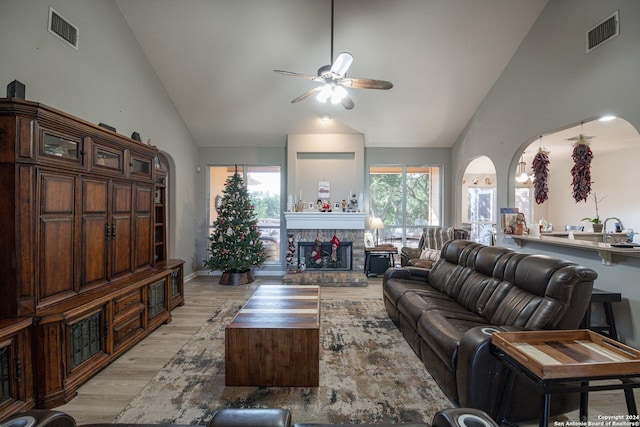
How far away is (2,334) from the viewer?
183cm

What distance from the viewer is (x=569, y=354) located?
5.11 ft

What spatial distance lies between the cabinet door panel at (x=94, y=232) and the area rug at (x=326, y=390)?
1065 millimetres

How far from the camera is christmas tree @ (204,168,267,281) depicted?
5.70 m

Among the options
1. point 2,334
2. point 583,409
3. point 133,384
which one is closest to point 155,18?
point 2,334

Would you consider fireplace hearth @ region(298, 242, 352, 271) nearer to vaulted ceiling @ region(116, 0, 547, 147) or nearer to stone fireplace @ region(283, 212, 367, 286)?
stone fireplace @ region(283, 212, 367, 286)

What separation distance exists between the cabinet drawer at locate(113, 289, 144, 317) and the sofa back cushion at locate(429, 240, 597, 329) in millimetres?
3342

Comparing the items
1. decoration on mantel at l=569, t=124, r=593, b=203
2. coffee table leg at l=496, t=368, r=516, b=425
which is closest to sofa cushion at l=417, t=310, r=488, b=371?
coffee table leg at l=496, t=368, r=516, b=425

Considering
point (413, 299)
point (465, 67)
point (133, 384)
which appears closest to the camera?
point (133, 384)

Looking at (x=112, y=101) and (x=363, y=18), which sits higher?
(x=363, y=18)

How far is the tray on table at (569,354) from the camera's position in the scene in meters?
1.38

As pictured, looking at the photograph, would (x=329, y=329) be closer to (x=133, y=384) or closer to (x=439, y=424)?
(x=133, y=384)

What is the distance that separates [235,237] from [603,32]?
5.76 metres

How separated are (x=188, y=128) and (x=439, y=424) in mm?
6447

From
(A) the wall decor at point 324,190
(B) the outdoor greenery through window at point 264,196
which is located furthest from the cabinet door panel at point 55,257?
(A) the wall decor at point 324,190
